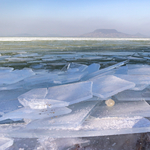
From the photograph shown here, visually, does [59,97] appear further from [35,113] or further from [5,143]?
[5,143]

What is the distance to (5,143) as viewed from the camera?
2.79 ft

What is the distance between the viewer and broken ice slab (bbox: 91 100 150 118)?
107 centimetres

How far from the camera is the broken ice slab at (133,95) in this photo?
4.14ft

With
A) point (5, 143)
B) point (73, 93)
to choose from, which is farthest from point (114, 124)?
point (5, 143)

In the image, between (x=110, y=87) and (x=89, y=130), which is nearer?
(x=89, y=130)

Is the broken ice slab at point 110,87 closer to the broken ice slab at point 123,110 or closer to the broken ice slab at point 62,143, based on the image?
the broken ice slab at point 123,110

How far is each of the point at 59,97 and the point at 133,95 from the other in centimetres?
62

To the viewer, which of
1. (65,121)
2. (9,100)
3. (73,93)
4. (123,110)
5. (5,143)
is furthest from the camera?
(9,100)

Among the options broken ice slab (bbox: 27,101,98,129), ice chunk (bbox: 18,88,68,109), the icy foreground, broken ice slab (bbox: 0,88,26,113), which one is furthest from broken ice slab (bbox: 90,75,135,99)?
broken ice slab (bbox: 0,88,26,113)

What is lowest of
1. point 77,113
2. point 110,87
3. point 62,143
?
point 62,143

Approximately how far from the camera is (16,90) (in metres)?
1.66

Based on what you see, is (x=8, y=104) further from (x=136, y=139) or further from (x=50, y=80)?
(x=136, y=139)

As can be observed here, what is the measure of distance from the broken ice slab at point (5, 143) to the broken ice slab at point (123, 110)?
1.74 feet

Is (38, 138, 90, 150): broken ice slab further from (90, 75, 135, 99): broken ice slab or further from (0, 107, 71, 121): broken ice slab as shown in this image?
(90, 75, 135, 99): broken ice slab
